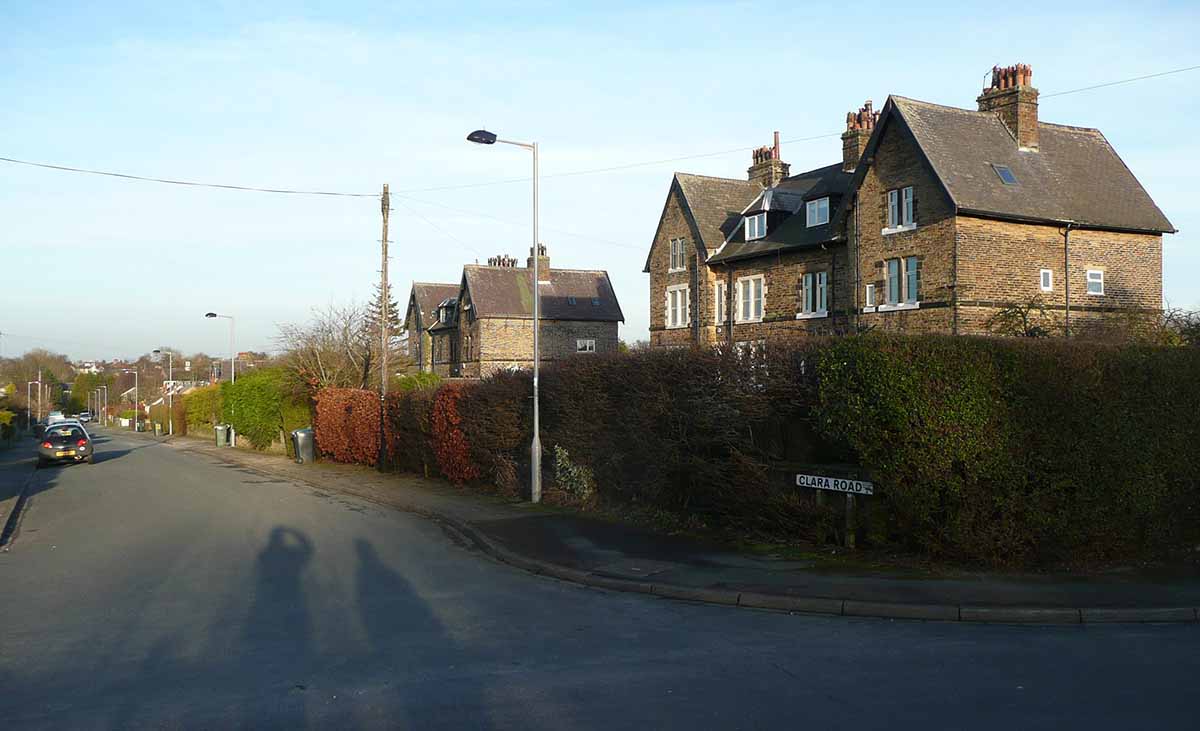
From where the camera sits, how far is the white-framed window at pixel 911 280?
105 ft

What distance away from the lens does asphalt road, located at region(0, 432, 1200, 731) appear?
6297mm

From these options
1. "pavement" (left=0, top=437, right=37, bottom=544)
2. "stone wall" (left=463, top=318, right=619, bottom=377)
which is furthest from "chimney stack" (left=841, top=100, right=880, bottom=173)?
"pavement" (left=0, top=437, right=37, bottom=544)

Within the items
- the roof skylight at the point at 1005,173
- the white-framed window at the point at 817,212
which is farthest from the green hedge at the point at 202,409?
the roof skylight at the point at 1005,173

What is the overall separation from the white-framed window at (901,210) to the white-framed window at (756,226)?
8.15 metres

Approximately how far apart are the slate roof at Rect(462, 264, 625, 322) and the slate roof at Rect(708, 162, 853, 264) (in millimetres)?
21379

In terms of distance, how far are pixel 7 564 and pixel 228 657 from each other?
7836mm

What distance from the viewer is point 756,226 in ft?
134

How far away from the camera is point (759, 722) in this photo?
607 cm

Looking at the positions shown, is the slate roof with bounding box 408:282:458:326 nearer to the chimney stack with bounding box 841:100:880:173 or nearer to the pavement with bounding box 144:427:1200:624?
the chimney stack with bounding box 841:100:880:173

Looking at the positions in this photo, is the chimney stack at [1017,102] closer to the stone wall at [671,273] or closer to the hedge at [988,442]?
the stone wall at [671,273]

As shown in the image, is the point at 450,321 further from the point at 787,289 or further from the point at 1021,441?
the point at 1021,441

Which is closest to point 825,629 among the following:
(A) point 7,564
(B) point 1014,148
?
(A) point 7,564

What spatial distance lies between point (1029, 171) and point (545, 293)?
35.2 m

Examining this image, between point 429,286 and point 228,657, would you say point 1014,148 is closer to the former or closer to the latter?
point 228,657
